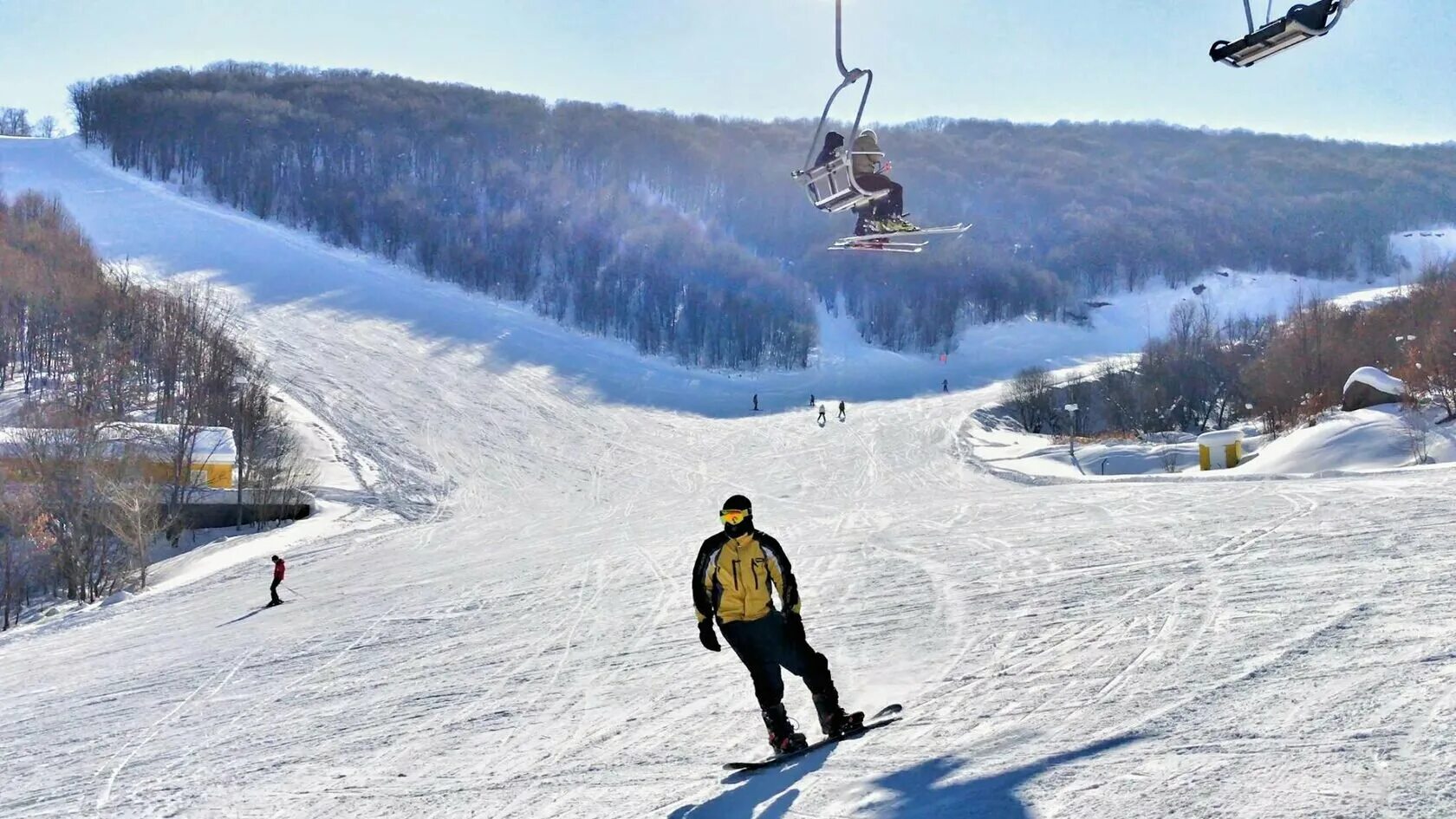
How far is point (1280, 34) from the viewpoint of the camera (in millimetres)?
6363

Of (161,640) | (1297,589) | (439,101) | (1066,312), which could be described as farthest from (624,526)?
(439,101)

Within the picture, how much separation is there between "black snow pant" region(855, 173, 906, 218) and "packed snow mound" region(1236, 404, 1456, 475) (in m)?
14.2

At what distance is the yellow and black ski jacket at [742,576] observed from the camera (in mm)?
5734

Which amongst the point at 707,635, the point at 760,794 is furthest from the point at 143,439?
the point at 760,794

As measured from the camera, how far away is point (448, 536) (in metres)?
23.5

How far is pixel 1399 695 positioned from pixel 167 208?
94.9 m

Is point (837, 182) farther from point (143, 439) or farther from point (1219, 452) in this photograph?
point (143, 439)

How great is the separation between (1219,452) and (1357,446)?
251 inches

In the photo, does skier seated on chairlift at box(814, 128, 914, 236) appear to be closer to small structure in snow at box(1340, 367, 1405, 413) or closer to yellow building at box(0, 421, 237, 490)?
yellow building at box(0, 421, 237, 490)

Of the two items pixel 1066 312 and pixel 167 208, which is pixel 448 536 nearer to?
pixel 167 208

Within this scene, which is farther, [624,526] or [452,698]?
[624,526]

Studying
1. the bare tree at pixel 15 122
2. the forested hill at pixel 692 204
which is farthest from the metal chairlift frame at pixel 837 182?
the bare tree at pixel 15 122

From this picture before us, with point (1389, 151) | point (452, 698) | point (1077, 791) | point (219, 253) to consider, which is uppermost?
point (1389, 151)

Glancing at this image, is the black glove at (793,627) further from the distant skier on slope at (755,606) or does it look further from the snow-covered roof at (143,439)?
the snow-covered roof at (143,439)
